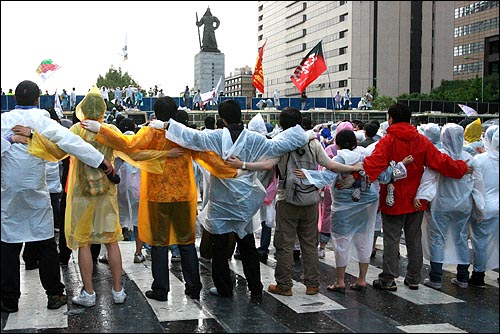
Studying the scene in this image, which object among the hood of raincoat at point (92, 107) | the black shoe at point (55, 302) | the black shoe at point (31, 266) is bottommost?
the black shoe at point (31, 266)

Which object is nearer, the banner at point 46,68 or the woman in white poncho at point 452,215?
the woman in white poncho at point 452,215

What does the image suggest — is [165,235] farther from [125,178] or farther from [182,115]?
[125,178]

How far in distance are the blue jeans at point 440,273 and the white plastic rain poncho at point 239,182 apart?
6.93 ft

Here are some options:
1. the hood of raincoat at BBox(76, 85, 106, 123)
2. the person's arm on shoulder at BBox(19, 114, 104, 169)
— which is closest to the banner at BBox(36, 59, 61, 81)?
the hood of raincoat at BBox(76, 85, 106, 123)

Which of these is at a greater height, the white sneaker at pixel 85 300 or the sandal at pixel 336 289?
the white sneaker at pixel 85 300

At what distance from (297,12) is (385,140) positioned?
105 m

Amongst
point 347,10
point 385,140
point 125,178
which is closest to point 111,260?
point 125,178

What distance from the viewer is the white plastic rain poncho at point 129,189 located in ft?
25.5

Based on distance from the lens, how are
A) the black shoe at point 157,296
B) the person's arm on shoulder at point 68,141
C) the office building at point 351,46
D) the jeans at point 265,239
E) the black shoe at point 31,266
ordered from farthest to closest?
the office building at point 351,46
the jeans at point 265,239
the black shoe at point 31,266
the black shoe at point 157,296
the person's arm on shoulder at point 68,141

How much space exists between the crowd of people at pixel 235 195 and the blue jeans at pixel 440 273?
0.02m

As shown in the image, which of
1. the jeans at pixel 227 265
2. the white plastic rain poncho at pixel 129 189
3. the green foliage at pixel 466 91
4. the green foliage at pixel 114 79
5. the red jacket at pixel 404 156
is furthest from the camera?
the green foliage at pixel 114 79

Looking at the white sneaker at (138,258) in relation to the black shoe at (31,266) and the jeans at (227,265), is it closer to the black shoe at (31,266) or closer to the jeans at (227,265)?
the black shoe at (31,266)

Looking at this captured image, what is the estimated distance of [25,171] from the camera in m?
5.36

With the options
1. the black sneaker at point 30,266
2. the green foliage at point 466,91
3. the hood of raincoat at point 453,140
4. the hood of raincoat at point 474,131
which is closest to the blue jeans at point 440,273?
the hood of raincoat at point 453,140
